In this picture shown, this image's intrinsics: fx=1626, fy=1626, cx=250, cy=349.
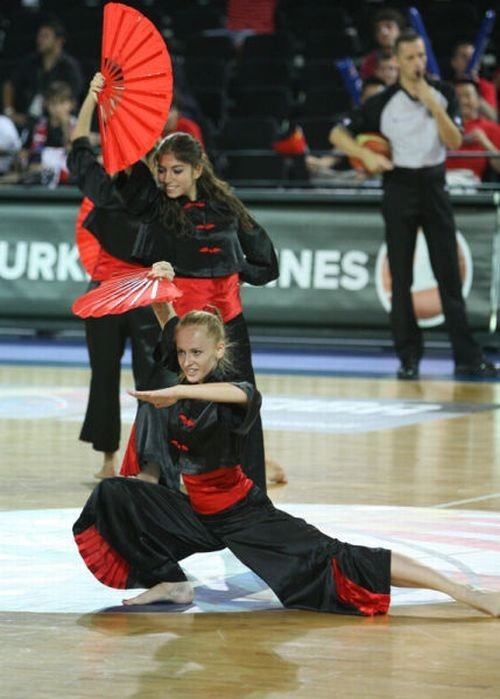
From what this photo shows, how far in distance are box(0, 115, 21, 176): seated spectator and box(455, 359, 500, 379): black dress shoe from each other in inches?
196

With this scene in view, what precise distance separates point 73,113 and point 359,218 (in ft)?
9.26

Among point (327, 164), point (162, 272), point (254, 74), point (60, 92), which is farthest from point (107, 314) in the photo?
point (254, 74)

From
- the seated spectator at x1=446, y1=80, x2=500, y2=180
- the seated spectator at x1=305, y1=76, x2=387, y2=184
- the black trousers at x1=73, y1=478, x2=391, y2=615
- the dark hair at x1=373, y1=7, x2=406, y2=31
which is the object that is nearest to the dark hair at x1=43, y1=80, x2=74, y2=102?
the seated spectator at x1=305, y1=76, x2=387, y2=184

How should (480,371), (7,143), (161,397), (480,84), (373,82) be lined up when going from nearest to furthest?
(161,397) < (480,371) < (373,82) < (480,84) < (7,143)

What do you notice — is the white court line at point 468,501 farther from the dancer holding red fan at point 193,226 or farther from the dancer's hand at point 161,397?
the dancer's hand at point 161,397

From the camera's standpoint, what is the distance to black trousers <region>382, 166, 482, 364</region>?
1210cm

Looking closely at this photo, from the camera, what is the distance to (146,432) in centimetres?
673

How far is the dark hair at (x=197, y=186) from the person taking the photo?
6.66 meters

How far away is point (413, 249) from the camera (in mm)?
12305

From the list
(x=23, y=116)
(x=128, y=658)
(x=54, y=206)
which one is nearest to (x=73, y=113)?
(x=54, y=206)

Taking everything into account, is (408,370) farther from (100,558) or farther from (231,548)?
(100,558)

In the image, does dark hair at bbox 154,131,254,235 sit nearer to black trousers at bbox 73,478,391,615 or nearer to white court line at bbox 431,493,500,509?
white court line at bbox 431,493,500,509

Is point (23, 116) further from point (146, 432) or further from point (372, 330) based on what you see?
point (146, 432)

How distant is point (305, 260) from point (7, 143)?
336 centimetres
